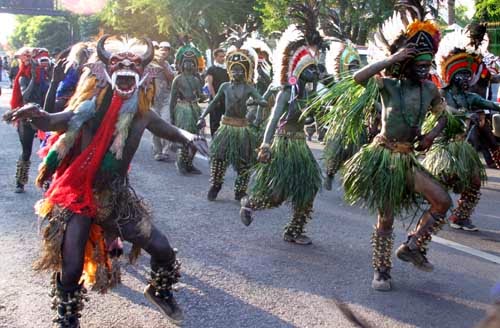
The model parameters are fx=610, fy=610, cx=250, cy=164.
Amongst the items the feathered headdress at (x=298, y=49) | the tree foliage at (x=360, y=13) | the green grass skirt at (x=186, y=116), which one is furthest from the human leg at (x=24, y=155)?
the tree foliage at (x=360, y=13)

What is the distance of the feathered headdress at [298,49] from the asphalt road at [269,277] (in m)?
1.65

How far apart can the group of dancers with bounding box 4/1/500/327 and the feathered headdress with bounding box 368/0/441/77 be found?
1cm

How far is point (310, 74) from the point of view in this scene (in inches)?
235

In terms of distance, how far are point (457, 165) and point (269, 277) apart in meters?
2.53

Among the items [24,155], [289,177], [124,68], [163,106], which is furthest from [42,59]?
[124,68]

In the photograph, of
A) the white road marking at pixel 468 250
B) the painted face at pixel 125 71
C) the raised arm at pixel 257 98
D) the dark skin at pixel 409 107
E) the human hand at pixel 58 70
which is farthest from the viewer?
the raised arm at pixel 257 98

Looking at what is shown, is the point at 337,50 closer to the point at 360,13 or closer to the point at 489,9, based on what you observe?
the point at 489,9

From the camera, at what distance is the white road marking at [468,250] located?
18.7 feet

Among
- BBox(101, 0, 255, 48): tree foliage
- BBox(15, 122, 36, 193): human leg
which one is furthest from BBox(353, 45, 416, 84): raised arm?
BBox(101, 0, 255, 48): tree foliage

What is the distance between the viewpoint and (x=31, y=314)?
416 cm

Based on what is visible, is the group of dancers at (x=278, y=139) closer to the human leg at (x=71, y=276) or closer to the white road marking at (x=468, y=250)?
the human leg at (x=71, y=276)

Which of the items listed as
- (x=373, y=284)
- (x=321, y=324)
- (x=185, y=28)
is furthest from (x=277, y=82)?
(x=185, y=28)

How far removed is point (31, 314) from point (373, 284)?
2.54 m

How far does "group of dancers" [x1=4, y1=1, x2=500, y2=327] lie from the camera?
367 cm
